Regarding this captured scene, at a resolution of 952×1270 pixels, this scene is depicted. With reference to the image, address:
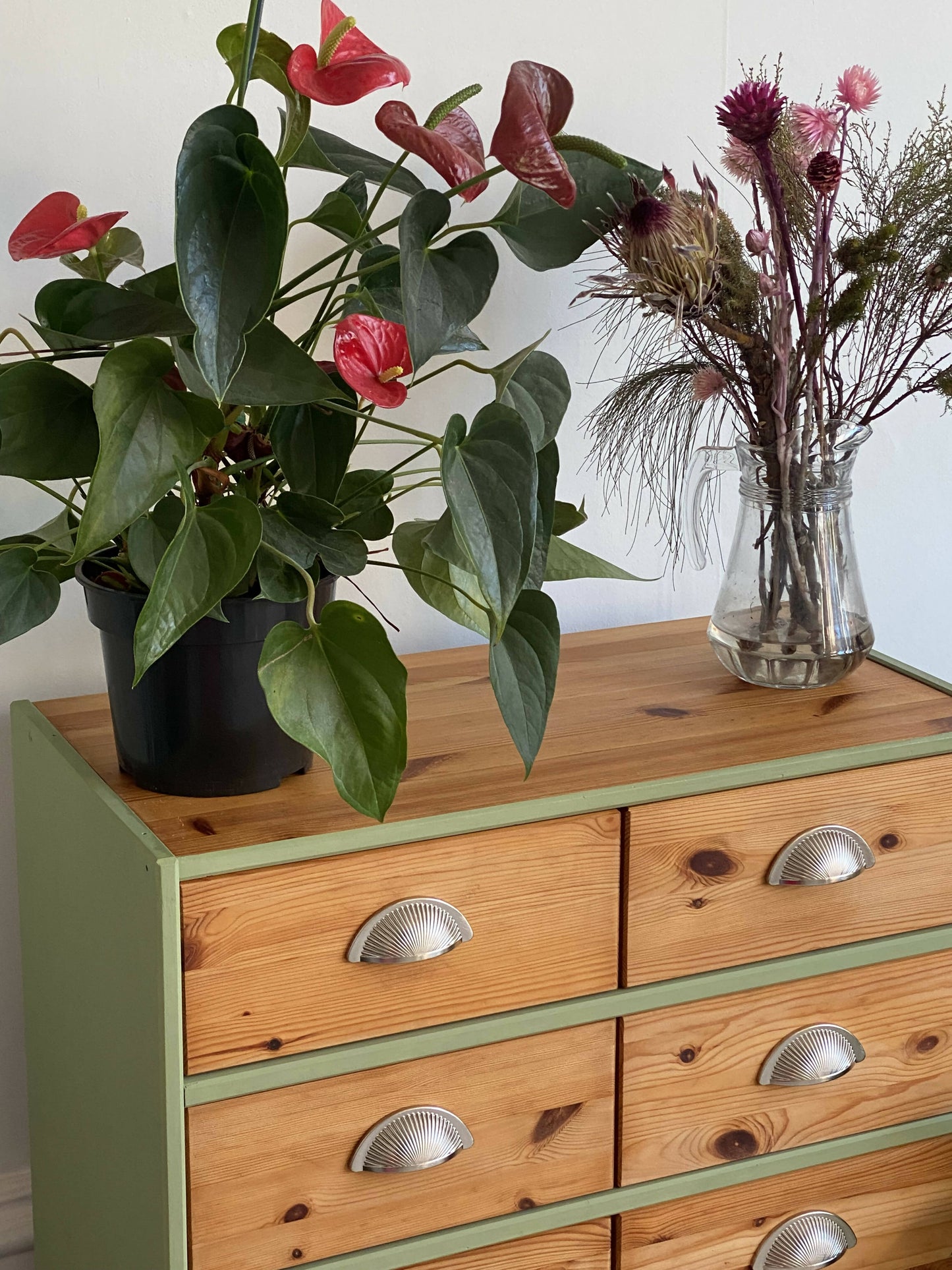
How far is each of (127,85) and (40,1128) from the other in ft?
3.15

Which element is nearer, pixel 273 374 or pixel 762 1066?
pixel 273 374

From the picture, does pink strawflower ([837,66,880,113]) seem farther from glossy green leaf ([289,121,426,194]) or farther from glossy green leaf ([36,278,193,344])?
glossy green leaf ([36,278,193,344])

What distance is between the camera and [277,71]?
3.03ft

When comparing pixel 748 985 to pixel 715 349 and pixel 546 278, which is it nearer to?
pixel 715 349

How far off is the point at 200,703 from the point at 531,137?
1.46ft

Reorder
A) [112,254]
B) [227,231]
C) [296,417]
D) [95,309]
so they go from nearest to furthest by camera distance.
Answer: [227,231] → [95,309] → [296,417] → [112,254]

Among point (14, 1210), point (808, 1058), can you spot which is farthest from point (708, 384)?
point (14, 1210)

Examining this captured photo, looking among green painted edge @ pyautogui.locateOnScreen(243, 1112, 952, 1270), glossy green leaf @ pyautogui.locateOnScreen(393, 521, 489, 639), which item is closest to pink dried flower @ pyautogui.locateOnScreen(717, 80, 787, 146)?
glossy green leaf @ pyautogui.locateOnScreen(393, 521, 489, 639)

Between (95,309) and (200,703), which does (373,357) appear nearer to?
(95,309)

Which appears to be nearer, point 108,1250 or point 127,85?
point 108,1250

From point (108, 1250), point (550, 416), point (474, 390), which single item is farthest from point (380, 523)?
point (108, 1250)

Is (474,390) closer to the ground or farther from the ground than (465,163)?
farther from the ground

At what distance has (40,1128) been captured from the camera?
4.23ft

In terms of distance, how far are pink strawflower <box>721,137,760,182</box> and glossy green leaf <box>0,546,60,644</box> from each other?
2.13 feet
